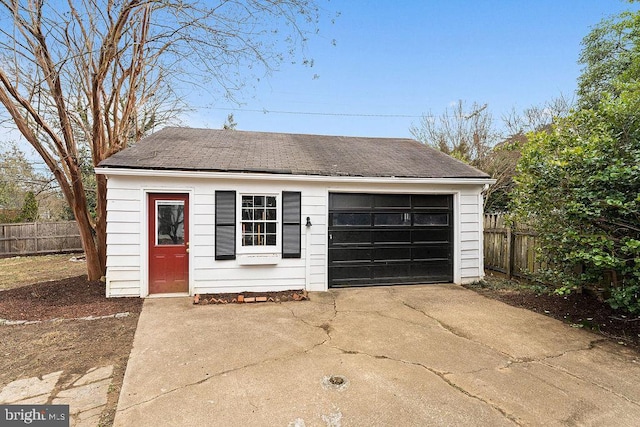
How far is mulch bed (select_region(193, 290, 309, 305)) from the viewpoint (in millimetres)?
5289

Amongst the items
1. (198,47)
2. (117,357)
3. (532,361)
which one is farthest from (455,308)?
(198,47)

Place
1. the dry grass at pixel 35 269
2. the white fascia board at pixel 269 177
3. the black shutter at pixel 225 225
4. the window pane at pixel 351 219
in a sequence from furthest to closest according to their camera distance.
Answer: the dry grass at pixel 35 269 → the window pane at pixel 351 219 → the black shutter at pixel 225 225 → the white fascia board at pixel 269 177

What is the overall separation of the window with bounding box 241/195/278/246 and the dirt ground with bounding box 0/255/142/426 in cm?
216

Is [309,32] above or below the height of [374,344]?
above

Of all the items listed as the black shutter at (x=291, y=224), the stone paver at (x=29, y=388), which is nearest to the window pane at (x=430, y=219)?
the black shutter at (x=291, y=224)

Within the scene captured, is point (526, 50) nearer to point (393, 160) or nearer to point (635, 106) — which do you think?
point (393, 160)

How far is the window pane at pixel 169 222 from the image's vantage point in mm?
5555

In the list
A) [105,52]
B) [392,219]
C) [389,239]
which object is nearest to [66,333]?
[105,52]

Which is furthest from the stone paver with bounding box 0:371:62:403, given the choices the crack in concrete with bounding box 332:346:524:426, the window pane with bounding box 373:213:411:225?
the window pane with bounding box 373:213:411:225

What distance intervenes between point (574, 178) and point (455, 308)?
2532mm

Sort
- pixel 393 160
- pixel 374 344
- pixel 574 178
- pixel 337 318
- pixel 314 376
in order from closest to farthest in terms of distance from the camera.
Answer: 1. pixel 314 376
2. pixel 374 344
3. pixel 574 178
4. pixel 337 318
5. pixel 393 160

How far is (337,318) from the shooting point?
4480 mm

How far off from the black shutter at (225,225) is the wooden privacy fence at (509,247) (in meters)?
5.70

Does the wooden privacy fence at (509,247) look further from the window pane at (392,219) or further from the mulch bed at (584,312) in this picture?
the window pane at (392,219)
